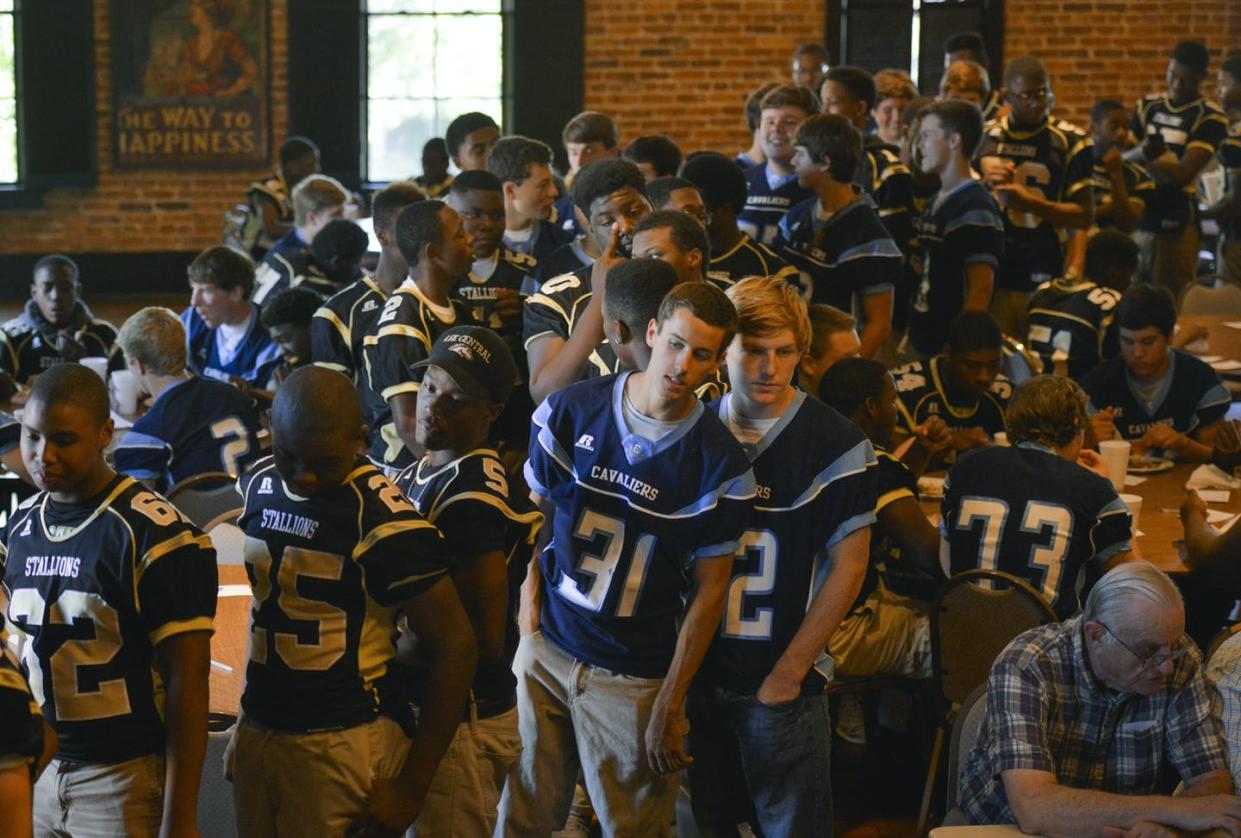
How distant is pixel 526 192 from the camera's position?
18.9 ft

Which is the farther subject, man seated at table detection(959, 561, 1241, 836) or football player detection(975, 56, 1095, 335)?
football player detection(975, 56, 1095, 335)

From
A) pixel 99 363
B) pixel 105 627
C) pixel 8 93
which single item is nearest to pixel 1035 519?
pixel 105 627

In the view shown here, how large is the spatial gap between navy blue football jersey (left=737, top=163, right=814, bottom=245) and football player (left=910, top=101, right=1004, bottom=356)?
0.66 meters

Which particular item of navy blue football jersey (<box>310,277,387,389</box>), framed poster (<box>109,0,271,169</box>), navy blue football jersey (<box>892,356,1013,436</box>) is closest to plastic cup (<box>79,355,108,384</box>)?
navy blue football jersey (<box>310,277,387,389</box>)

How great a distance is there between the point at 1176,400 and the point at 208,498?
3.27 metres

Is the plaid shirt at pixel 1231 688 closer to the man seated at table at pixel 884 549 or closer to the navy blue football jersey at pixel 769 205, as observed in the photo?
the man seated at table at pixel 884 549

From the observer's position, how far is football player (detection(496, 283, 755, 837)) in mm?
3234

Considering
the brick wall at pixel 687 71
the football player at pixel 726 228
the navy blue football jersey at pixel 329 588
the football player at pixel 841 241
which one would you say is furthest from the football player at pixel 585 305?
the brick wall at pixel 687 71

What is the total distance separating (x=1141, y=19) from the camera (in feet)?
41.5

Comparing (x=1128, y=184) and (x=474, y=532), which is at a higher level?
(x=1128, y=184)

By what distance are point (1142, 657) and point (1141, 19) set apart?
10640mm

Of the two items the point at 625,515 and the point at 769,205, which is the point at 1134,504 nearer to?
the point at 625,515

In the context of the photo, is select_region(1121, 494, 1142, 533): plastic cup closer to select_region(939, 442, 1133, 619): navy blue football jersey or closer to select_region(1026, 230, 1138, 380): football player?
select_region(939, 442, 1133, 619): navy blue football jersey

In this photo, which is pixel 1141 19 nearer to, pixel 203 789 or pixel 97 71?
pixel 97 71
